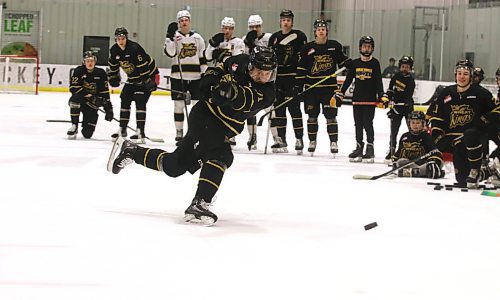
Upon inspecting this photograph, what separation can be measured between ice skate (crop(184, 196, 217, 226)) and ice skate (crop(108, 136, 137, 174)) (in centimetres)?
62

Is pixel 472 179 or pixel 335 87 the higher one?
pixel 335 87

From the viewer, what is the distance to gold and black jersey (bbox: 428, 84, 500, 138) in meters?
5.63

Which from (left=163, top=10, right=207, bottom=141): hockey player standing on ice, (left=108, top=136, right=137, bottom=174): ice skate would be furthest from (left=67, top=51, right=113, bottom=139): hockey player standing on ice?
(left=108, top=136, right=137, bottom=174): ice skate

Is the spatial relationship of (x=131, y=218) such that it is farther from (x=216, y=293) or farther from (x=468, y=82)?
(x=468, y=82)

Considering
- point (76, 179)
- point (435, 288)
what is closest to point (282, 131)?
point (76, 179)

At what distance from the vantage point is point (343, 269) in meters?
3.00

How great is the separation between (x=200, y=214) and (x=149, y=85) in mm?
4809

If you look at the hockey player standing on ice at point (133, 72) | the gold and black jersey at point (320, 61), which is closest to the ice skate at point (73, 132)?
the hockey player standing on ice at point (133, 72)

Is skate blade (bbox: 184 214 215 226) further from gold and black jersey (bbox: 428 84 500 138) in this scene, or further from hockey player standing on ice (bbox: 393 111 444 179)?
hockey player standing on ice (bbox: 393 111 444 179)

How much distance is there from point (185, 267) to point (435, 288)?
0.84 m

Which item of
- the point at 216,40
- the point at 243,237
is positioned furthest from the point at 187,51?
the point at 243,237

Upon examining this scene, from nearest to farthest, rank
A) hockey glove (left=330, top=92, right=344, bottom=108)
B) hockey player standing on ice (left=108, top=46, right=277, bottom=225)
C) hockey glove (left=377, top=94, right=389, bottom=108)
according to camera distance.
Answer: hockey player standing on ice (left=108, top=46, right=277, bottom=225) < hockey glove (left=377, top=94, right=389, bottom=108) < hockey glove (left=330, top=92, right=344, bottom=108)

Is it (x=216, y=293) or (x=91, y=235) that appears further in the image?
(x=91, y=235)

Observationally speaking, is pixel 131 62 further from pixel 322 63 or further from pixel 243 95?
pixel 243 95
